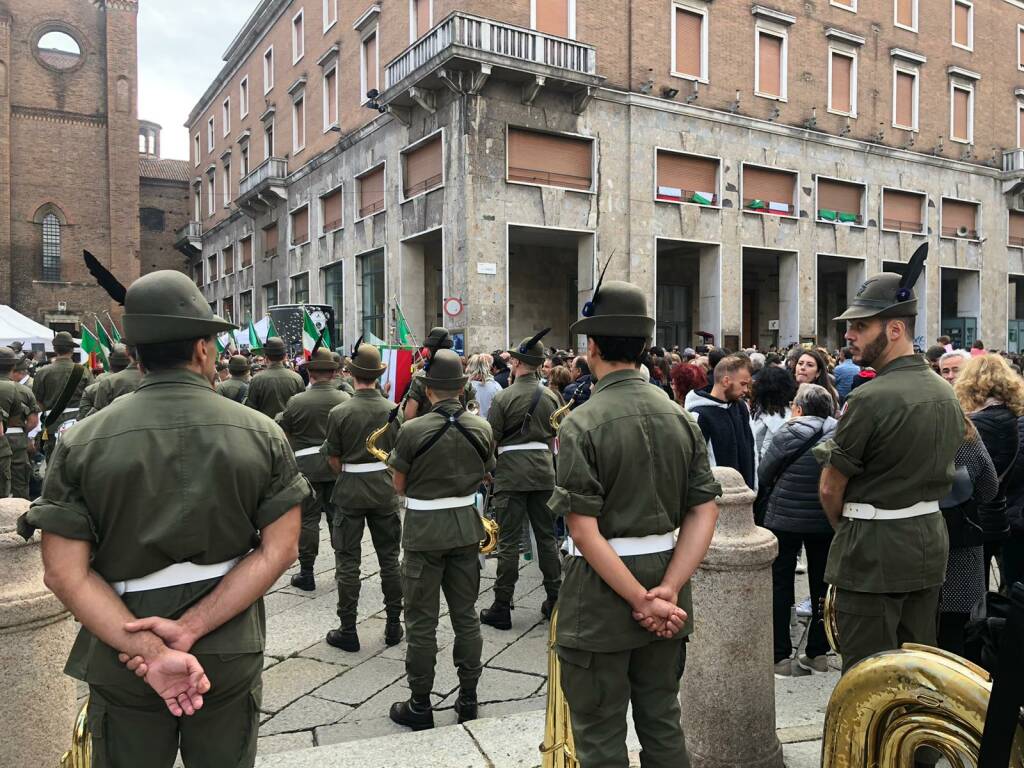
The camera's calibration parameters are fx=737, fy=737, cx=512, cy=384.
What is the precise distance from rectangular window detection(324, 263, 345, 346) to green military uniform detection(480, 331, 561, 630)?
19.0 meters

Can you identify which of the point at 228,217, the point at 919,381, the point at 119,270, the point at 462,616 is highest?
the point at 228,217

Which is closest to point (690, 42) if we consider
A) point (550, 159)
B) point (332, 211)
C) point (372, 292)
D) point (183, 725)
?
point (550, 159)

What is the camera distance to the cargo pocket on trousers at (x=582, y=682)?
248 centimetres

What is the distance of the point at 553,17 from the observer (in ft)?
60.7

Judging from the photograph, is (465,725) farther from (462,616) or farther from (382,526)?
(382,526)

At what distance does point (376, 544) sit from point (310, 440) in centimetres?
146

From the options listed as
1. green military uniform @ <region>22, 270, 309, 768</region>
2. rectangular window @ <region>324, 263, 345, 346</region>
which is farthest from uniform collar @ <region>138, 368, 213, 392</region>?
rectangular window @ <region>324, 263, 345, 346</region>

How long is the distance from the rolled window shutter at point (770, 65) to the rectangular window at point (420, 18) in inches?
388

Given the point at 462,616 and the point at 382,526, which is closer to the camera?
the point at 462,616

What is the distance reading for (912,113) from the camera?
82.4ft

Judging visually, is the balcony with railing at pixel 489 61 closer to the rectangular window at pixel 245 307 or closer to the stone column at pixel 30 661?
the stone column at pixel 30 661

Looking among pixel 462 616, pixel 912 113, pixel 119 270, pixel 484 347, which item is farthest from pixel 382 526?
pixel 119 270

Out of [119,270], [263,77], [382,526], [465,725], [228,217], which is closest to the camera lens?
[465,725]

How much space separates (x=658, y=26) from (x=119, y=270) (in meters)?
26.6
